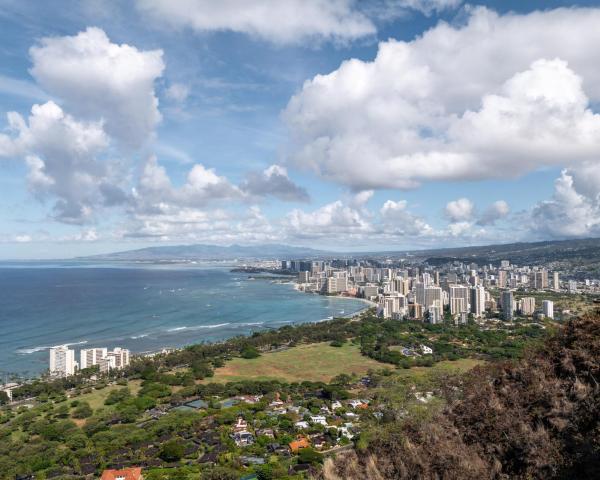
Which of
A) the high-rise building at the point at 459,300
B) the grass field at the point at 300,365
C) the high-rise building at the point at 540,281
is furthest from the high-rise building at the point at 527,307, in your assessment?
the high-rise building at the point at 540,281

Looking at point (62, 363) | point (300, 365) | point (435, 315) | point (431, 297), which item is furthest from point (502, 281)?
point (62, 363)

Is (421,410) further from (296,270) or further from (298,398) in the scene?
(296,270)

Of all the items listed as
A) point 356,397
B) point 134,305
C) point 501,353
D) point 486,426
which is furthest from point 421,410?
point 134,305

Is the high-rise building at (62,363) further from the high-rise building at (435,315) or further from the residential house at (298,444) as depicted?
the high-rise building at (435,315)

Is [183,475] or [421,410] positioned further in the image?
[183,475]

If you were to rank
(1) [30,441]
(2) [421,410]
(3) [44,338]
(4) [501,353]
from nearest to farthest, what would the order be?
(2) [421,410]
(1) [30,441]
(4) [501,353]
(3) [44,338]

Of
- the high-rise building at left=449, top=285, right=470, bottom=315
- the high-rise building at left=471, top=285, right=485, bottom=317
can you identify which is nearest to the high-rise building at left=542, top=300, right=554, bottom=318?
the high-rise building at left=471, top=285, right=485, bottom=317

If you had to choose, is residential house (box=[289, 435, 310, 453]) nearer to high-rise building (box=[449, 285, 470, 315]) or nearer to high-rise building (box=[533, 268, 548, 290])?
high-rise building (box=[449, 285, 470, 315])

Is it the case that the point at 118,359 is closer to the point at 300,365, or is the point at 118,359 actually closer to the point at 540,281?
the point at 300,365
